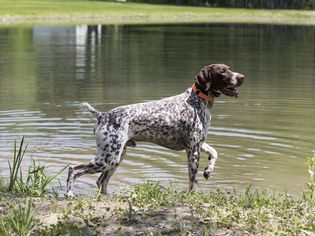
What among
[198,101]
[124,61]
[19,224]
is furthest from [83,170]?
[124,61]

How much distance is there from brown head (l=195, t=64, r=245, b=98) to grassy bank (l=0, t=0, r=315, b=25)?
167 ft

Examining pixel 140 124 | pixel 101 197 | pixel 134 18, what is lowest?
pixel 134 18

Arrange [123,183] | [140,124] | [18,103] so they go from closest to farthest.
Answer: [140,124]
[123,183]
[18,103]

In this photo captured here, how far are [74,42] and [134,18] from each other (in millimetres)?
36836

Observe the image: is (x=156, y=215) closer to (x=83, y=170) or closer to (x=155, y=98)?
(x=83, y=170)

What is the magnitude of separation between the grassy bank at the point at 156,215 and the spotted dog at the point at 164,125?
69 centimetres

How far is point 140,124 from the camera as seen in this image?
7809 mm

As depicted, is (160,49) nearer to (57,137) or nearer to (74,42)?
(74,42)

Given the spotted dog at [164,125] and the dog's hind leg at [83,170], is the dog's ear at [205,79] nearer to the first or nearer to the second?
the spotted dog at [164,125]

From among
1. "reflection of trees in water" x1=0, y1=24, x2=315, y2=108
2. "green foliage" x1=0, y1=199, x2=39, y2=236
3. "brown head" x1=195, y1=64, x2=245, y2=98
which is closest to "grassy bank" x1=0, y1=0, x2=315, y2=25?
"reflection of trees in water" x1=0, y1=24, x2=315, y2=108

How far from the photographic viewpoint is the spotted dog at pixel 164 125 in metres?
7.72

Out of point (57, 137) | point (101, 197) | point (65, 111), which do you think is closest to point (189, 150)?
point (101, 197)

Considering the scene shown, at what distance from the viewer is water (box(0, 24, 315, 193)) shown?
10.4 m

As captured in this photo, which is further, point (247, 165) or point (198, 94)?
point (247, 165)
